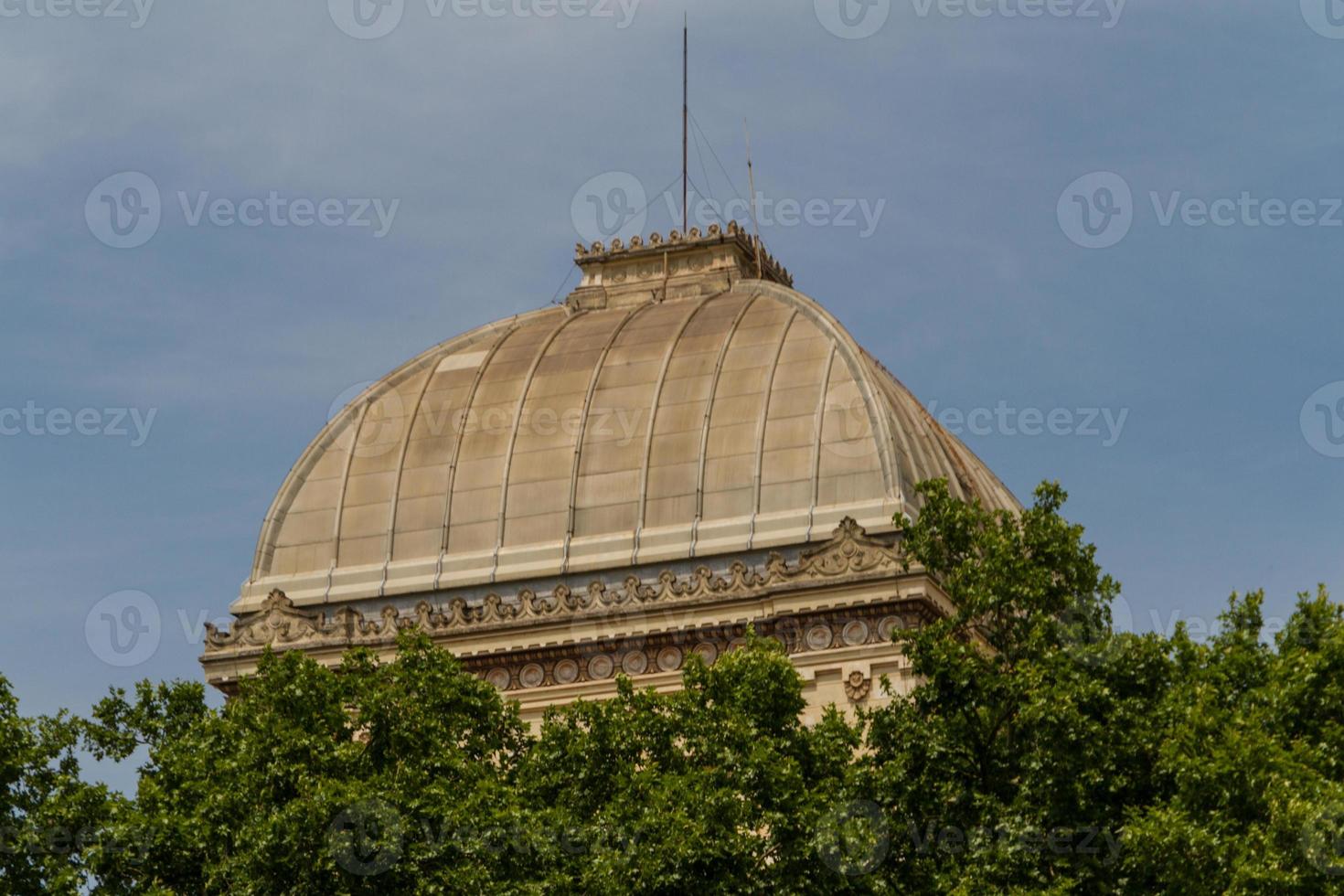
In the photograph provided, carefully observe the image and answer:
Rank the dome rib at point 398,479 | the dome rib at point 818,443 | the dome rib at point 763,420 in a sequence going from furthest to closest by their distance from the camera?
the dome rib at point 398,479, the dome rib at point 763,420, the dome rib at point 818,443

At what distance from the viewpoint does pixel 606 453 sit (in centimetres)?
8212

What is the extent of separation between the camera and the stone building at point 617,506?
7669 centimetres

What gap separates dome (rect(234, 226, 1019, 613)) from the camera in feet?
261

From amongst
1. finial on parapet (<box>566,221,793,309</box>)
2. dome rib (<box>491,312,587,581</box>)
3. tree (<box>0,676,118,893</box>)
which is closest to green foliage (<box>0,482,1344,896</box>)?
tree (<box>0,676,118,893</box>)

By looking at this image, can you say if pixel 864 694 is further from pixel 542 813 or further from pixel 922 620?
pixel 542 813

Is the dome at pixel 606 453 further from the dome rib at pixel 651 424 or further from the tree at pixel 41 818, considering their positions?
the tree at pixel 41 818

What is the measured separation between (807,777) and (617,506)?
65.9 ft

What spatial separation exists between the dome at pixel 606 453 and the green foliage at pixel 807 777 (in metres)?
14.2

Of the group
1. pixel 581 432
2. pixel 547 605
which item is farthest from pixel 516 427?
pixel 547 605

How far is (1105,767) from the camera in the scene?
59.3 metres

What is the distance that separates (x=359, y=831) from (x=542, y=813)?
3.80 meters

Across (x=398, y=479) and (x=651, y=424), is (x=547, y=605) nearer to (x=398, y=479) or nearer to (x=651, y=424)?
(x=651, y=424)

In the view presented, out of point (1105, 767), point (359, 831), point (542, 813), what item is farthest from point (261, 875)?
point (1105, 767)

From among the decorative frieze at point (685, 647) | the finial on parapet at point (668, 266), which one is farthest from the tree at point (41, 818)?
the finial on parapet at point (668, 266)
